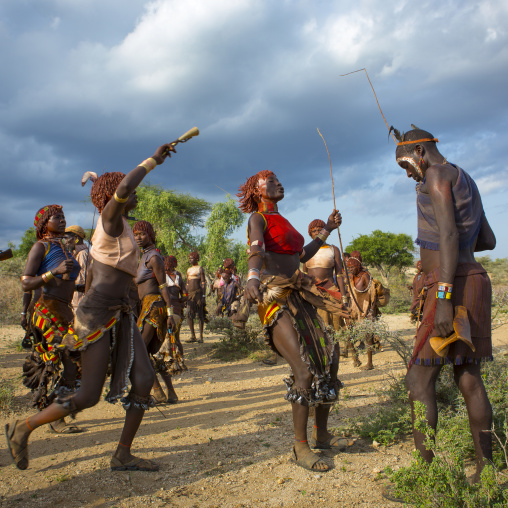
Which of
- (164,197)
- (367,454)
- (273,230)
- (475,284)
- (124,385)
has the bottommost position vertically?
(367,454)

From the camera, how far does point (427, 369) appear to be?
2.91 m

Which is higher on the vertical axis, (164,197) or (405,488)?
(164,197)

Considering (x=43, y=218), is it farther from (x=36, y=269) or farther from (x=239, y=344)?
(x=239, y=344)

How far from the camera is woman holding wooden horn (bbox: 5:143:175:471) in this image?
127 inches

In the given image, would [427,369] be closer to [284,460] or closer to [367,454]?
[367,454]

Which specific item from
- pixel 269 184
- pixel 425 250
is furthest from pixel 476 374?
pixel 269 184

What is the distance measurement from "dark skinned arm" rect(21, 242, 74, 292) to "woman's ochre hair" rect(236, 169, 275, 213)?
5.57 ft

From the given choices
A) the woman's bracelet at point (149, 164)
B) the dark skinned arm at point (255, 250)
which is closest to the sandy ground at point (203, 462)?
the dark skinned arm at point (255, 250)

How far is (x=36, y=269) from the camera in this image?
4488mm

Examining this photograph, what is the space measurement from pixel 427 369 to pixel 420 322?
0.32m

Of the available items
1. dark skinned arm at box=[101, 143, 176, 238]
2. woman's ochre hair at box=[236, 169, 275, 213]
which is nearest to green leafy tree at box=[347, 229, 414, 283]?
woman's ochre hair at box=[236, 169, 275, 213]

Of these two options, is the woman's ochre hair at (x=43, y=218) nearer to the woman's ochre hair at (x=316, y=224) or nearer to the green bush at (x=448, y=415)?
the green bush at (x=448, y=415)

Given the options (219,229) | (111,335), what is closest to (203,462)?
(111,335)

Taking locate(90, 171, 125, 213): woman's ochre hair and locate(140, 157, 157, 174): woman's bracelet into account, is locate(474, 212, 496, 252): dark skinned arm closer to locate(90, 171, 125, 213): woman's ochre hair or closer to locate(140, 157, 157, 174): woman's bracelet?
locate(140, 157, 157, 174): woman's bracelet
